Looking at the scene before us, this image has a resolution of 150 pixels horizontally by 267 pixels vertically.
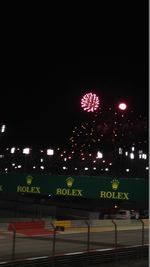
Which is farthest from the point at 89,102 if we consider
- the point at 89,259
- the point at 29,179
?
the point at 29,179

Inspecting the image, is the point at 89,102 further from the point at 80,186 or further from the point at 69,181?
the point at 69,181

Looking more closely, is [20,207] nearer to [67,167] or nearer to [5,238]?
[5,238]

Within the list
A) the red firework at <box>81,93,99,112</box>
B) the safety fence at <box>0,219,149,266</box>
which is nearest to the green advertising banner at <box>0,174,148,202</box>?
the safety fence at <box>0,219,149,266</box>

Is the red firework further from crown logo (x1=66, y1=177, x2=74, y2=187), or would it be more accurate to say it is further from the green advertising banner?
crown logo (x1=66, y1=177, x2=74, y2=187)

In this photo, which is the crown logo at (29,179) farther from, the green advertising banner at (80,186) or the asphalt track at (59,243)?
the asphalt track at (59,243)

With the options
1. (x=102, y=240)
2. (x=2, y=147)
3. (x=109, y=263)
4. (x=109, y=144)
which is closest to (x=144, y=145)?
(x=109, y=144)

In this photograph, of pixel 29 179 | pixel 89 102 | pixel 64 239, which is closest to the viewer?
pixel 89 102

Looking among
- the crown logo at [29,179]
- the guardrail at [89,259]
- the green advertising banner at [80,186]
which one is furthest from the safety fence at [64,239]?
the crown logo at [29,179]
